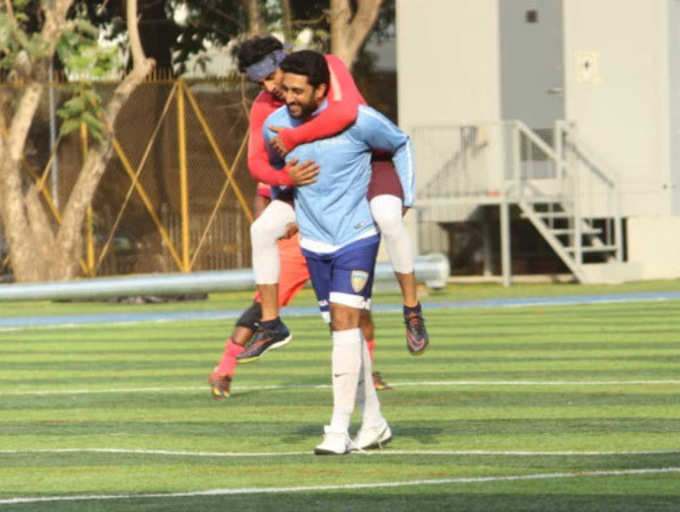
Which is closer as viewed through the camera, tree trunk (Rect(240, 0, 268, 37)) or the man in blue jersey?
the man in blue jersey

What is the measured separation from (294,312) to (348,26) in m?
7.88

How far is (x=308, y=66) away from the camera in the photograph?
9.22 metres

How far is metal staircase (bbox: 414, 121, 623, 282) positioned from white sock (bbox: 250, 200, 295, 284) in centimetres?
1838

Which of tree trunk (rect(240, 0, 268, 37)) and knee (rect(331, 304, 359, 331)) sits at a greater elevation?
tree trunk (rect(240, 0, 268, 37))

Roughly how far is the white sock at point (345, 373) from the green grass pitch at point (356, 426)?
248 millimetres

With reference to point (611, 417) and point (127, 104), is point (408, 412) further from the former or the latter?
point (127, 104)

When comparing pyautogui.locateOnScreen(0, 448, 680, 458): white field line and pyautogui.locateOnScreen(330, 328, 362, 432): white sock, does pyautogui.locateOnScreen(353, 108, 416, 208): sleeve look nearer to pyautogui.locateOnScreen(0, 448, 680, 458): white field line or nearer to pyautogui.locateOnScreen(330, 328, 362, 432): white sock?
pyautogui.locateOnScreen(330, 328, 362, 432): white sock

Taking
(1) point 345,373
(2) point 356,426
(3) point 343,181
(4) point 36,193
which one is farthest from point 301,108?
(4) point 36,193

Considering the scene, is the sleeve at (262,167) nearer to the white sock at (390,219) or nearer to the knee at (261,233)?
the white sock at (390,219)

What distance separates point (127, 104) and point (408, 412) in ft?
69.9

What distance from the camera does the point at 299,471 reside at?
8602 mm

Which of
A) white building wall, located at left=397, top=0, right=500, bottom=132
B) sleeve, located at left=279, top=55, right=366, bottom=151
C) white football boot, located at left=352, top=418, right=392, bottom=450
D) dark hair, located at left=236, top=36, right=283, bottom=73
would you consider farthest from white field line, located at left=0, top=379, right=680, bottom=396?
white building wall, located at left=397, top=0, right=500, bottom=132

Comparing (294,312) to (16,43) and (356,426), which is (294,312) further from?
(356,426)

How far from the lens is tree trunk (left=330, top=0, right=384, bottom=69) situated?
29891mm
